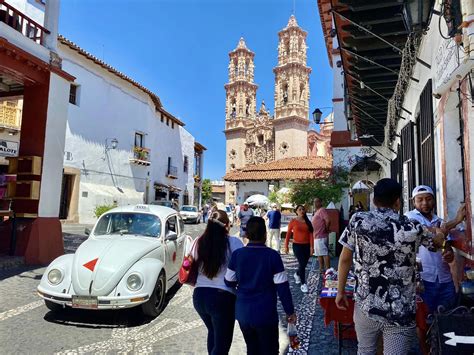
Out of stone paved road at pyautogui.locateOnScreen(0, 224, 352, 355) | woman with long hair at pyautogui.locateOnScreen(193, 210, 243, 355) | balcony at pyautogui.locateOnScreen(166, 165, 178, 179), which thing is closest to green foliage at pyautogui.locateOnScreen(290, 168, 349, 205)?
stone paved road at pyautogui.locateOnScreen(0, 224, 352, 355)

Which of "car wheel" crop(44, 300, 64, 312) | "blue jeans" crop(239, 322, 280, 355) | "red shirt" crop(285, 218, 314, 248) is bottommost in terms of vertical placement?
"car wheel" crop(44, 300, 64, 312)

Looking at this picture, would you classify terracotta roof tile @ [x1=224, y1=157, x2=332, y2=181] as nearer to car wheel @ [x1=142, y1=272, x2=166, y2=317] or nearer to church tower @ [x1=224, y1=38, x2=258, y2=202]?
car wheel @ [x1=142, y1=272, x2=166, y2=317]

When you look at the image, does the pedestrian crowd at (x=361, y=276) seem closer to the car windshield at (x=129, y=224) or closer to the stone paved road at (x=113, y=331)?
the stone paved road at (x=113, y=331)

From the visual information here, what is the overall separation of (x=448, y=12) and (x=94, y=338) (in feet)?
17.3

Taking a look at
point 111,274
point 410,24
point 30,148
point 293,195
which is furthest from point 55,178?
point 293,195

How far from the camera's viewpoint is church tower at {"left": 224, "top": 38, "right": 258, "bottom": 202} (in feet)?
192

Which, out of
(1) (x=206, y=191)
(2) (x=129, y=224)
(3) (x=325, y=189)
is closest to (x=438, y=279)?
(2) (x=129, y=224)

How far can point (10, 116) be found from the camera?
18031 mm

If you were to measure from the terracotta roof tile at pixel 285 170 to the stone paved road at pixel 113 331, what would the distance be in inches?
947

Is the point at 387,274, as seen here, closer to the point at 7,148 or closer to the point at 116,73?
the point at 7,148

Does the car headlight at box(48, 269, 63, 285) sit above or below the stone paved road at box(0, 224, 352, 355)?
above

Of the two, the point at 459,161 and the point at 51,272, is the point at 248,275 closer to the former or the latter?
the point at 459,161

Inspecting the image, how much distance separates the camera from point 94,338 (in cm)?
426

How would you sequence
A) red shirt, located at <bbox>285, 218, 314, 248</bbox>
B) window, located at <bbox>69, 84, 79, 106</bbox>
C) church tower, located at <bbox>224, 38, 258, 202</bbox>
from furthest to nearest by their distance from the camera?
church tower, located at <bbox>224, 38, 258, 202</bbox>
window, located at <bbox>69, 84, 79, 106</bbox>
red shirt, located at <bbox>285, 218, 314, 248</bbox>
